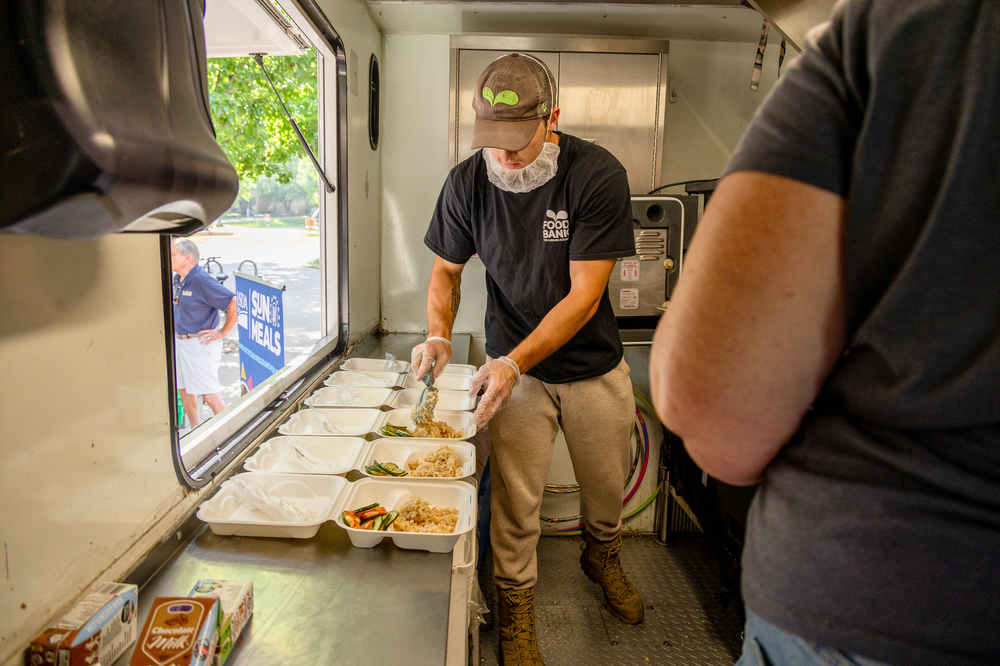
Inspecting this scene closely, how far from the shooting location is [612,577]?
241cm

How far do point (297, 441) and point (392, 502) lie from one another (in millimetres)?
417

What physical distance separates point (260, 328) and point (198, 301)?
3.90 feet

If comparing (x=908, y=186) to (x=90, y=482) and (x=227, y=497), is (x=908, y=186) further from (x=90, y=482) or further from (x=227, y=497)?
(x=227, y=497)

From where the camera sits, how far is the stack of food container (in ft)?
4.11

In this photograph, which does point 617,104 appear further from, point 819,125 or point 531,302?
point 819,125

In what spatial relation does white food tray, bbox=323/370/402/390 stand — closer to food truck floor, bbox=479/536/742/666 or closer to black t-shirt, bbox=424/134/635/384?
black t-shirt, bbox=424/134/635/384

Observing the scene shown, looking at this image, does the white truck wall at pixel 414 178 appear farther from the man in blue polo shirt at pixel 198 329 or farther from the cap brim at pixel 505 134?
the cap brim at pixel 505 134

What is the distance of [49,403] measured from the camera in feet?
2.92

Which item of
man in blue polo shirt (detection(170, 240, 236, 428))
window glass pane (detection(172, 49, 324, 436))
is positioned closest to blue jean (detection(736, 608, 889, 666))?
window glass pane (detection(172, 49, 324, 436))

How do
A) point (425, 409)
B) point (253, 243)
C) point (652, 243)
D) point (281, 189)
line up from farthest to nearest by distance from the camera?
point (253, 243), point (281, 189), point (652, 243), point (425, 409)

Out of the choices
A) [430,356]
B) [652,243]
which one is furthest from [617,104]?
[430,356]

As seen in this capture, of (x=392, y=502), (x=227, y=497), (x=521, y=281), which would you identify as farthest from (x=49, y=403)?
(x=521, y=281)

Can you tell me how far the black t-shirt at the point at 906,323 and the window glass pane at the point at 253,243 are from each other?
8.32 ft

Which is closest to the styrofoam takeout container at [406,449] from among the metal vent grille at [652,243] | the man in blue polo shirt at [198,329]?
the metal vent grille at [652,243]
